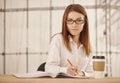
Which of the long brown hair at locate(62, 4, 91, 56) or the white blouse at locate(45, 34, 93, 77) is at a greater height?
the long brown hair at locate(62, 4, 91, 56)

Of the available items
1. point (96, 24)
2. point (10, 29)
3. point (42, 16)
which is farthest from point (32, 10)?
point (96, 24)

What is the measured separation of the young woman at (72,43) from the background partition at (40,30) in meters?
0.86

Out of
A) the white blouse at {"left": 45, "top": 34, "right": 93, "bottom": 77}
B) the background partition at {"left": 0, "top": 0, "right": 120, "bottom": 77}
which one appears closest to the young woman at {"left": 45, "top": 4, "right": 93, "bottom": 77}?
the white blouse at {"left": 45, "top": 34, "right": 93, "bottom": 77}

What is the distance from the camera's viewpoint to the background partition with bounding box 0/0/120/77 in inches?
107

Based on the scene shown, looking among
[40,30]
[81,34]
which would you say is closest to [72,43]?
[81,34]

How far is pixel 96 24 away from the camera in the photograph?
8.91 feet

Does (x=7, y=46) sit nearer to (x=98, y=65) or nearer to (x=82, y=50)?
(x=82, y=50)

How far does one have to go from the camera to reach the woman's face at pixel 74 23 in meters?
1.71

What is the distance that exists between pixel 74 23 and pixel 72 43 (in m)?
0.17

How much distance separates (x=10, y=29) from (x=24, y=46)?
0.82ft

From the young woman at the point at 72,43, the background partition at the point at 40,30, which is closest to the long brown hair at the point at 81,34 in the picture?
the young woman at the point at 72,43

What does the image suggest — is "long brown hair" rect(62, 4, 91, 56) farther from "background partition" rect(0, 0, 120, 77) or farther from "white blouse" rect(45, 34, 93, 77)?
"background partition" rect(0, 0, 120, 77)

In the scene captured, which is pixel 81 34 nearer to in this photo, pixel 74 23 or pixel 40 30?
pixel 74 23

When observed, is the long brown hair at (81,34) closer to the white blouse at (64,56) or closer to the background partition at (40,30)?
the white blouse at (64,56)
